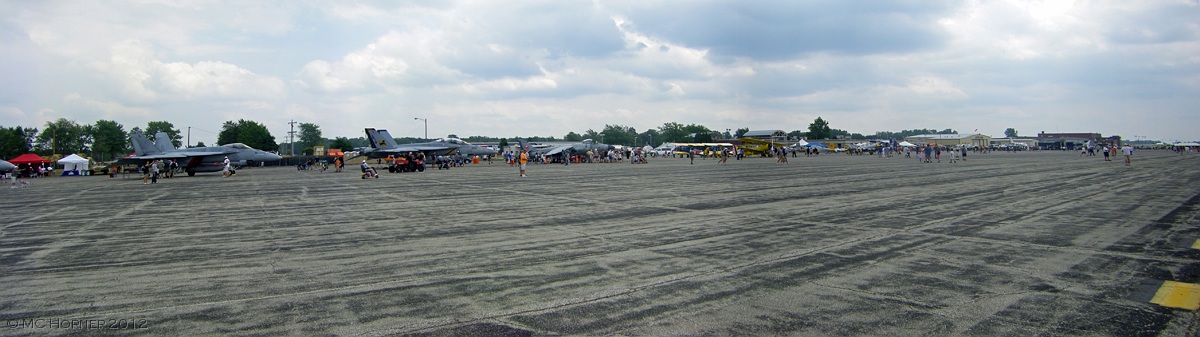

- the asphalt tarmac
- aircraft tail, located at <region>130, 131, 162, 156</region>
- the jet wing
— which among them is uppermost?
aircraft tail, located at <region>130, 131, 162, 156</region>

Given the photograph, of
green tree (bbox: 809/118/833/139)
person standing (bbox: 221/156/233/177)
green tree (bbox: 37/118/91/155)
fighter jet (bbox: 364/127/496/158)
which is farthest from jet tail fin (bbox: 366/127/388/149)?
green tree (bbox: 809/118/833/139)

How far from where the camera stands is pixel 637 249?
7629 millimetres

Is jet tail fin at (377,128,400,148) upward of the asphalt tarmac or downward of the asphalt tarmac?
upward

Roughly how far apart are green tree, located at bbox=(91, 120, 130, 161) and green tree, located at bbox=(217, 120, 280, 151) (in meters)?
13.7

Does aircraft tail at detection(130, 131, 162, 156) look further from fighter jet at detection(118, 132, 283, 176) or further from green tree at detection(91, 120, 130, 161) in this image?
green tree at detection(91, 120, 130, 161)

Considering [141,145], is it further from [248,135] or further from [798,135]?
[798,135]

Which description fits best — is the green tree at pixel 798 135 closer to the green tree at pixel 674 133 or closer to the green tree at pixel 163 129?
the green tree at pixel 674 133

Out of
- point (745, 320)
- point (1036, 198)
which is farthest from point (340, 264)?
point (1036, 198)

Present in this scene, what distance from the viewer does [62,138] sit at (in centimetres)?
9475

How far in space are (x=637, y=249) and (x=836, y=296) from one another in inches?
114

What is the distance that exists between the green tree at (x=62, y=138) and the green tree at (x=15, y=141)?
4.51 feet

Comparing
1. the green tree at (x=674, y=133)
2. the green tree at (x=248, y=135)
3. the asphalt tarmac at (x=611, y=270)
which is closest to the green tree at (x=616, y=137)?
the green tree at (x=674, y=133)

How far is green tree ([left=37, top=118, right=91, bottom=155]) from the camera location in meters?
93.4

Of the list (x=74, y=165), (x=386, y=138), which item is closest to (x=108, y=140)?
(x=74, y=165)
